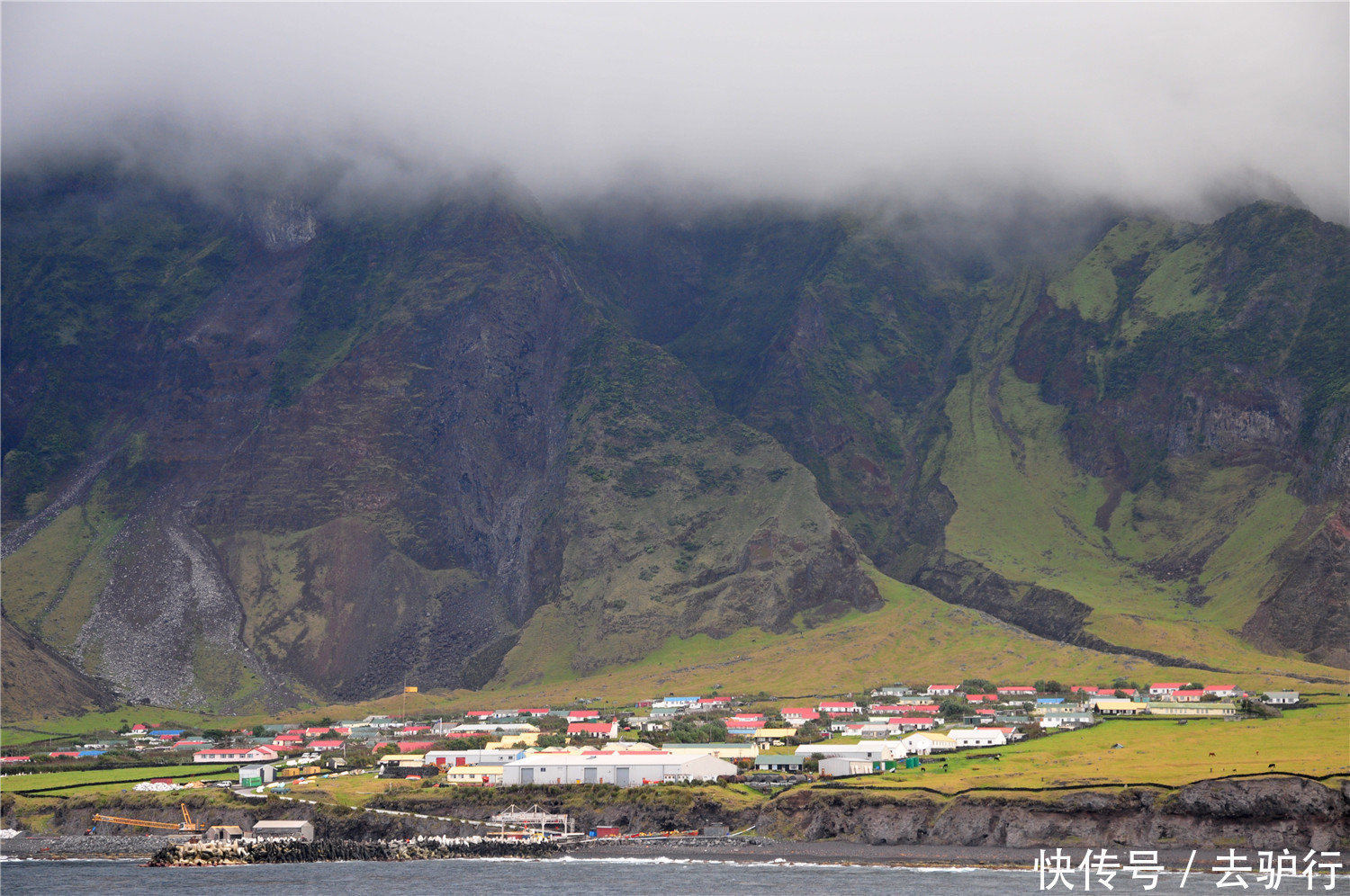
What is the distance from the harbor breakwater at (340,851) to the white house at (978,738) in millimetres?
58057

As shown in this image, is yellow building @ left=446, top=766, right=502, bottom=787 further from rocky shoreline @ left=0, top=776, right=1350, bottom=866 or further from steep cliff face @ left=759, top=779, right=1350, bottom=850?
steep cliff face @ left=759, top=779, right=1350, bottom=850

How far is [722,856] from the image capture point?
154 meters

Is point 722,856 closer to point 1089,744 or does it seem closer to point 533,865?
point 533,865

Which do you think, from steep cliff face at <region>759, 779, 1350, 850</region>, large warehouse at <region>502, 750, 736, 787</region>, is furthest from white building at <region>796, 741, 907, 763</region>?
steep cliff face at <region>759, 779, 1350, 850</region>

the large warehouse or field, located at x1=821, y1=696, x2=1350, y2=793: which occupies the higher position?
field, located at x1=821, y1=696, x2=1350, y2=793

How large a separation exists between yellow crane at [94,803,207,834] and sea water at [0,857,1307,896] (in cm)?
1755

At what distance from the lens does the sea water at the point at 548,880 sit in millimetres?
129000

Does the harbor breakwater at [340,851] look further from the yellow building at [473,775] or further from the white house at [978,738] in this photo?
the white house at [978,738]

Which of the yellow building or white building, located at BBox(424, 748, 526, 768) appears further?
white building, located at BBox(424, 748, 526, 768)

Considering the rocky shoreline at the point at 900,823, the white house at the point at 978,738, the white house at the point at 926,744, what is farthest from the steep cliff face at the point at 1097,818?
the white house at the point at 978,738

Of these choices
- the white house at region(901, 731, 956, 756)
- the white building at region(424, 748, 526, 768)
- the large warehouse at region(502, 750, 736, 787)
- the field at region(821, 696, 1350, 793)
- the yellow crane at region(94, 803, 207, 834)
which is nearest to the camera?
the field at region(821, 696, 1350, 793)

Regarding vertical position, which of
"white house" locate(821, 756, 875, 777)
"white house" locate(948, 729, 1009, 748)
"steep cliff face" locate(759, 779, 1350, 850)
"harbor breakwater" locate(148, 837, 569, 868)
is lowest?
"harbor breakwater" locate(148, 837, 569, 868)

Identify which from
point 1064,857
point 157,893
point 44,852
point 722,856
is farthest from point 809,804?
point 44,852

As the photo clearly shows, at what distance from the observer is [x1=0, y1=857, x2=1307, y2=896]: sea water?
129m
